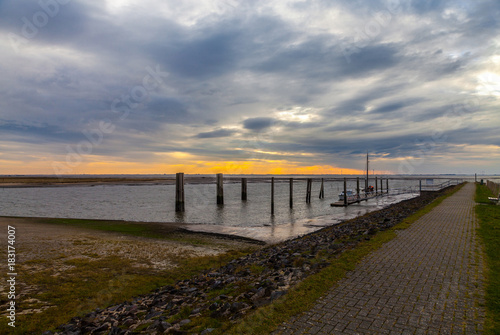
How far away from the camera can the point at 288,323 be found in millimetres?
4477

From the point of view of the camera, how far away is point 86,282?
8383 millimetres

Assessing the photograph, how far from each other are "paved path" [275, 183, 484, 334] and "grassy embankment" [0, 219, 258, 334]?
527 cm

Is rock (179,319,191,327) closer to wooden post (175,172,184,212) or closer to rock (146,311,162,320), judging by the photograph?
rock (146,311,162,320)

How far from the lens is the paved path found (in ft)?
14.4

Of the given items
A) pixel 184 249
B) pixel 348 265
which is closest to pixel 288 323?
pixel 348 265

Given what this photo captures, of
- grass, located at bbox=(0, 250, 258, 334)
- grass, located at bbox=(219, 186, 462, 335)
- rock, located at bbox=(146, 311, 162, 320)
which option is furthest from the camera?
grass, located at bbox=(0, 250, 258, 334)

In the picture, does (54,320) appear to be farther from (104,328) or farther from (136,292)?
(136,292)

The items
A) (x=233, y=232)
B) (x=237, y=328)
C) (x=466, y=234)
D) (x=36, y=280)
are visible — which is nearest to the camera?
(x=237, y=328)

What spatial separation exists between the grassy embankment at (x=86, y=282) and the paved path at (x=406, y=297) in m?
5.27

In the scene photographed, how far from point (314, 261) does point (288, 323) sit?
4046 millimetres

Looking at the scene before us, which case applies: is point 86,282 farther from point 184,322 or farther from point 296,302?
point 296,302

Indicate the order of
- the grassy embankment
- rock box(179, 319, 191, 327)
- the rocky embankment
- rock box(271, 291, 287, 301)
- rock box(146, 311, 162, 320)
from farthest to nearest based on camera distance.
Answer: the grassy embankment, rock box(146, 311, 162, 320), rock box(271, 291, 287, 301), the rocky embankment, rock box(179, 319, 191, 327)

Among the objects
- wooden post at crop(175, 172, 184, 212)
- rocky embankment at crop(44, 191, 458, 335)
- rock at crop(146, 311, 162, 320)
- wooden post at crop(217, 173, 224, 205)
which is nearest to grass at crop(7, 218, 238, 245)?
rocky embankment at crop(44, 191, 458, 335)

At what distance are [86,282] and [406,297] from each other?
28.5 feet
